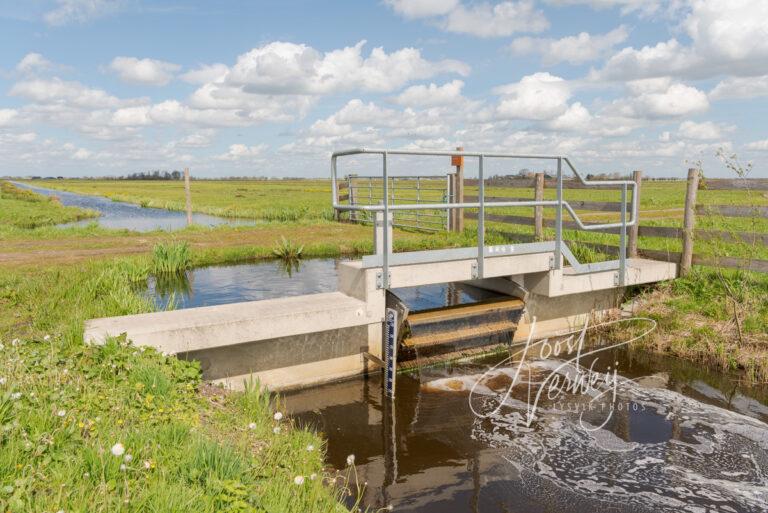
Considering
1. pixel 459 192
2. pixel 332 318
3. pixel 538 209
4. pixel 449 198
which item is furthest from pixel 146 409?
pixel 449 198

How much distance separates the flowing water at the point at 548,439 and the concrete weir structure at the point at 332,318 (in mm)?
431

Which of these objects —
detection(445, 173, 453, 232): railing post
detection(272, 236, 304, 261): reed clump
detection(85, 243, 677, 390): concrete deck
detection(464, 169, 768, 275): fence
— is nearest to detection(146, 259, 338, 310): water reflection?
detection(272, 236, 304, 261): reed clump

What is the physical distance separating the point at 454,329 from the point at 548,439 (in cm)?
256

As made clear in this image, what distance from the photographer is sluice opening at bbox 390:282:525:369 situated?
308 inches

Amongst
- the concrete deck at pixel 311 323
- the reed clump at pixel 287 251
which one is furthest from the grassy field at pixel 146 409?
the reed clump at pixel 287 251

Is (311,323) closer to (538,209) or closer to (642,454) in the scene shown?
(642,454)

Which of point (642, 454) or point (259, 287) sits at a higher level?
point (259, 287)

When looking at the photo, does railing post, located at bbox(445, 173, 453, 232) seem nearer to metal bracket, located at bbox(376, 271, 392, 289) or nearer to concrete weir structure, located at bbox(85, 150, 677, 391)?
concrete weir structure, located at bbox(85, 150, 677, 391)

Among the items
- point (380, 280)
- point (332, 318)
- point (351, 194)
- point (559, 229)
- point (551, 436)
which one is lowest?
point (551, 436)

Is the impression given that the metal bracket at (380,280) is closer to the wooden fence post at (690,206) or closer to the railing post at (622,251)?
the railing post at (622,251)

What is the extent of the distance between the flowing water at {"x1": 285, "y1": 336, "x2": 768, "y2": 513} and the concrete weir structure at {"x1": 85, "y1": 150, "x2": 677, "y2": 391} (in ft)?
1.41

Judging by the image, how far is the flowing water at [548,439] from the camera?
15.8ft

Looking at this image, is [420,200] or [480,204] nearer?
[480,204]

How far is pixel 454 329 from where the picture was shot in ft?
27.0
